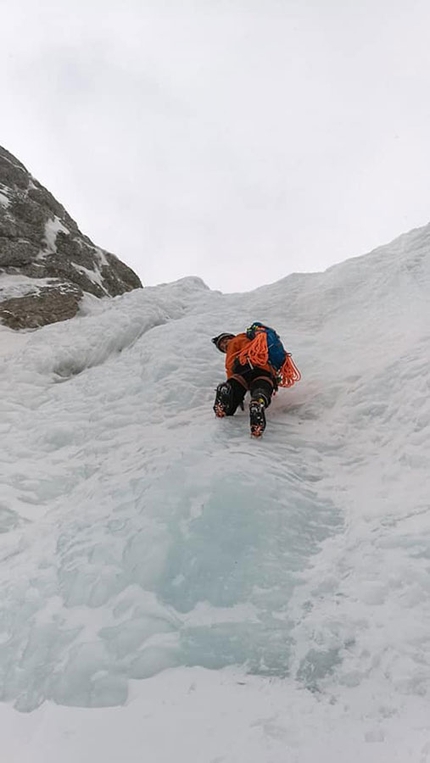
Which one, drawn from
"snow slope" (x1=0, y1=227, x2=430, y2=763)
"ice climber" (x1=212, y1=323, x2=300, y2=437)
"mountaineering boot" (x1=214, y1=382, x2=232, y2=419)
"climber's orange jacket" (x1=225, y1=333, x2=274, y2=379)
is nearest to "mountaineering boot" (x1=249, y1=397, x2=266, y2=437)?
"ice climber" (x1=212, y1=323, x2=300, y2=437)

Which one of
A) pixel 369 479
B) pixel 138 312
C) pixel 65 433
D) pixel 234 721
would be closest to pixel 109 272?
pixel 138 312

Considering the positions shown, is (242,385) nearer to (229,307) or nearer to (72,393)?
(72,393)

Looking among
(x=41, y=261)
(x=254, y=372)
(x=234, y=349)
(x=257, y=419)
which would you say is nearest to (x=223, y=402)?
(x=254, y=372)

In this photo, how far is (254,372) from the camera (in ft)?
20.0

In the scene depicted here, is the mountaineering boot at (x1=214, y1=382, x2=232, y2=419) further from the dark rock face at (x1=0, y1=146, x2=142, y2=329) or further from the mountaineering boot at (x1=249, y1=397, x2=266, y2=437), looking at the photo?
the dark rock face at (x1=0, y1=146, x2=142, y2=329)

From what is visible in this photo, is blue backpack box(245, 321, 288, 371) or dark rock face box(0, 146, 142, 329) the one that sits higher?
dark rock face box(0, 146, 142, 329)

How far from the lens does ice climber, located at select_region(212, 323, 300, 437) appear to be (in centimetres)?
593

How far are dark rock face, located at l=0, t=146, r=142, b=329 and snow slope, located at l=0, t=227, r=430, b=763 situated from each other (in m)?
7.04

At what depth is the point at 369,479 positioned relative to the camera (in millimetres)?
4559

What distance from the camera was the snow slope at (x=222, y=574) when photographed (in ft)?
8.54

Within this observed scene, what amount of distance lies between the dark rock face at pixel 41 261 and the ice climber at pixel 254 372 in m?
7.67

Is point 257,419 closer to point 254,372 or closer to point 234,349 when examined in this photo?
point 254,372

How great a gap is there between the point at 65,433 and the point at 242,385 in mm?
2160

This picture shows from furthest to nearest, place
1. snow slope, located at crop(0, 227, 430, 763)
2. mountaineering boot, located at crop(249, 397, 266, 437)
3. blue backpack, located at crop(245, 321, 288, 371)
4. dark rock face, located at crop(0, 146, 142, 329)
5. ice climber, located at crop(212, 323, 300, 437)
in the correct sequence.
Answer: dark rock face, located at crop(0, 146, 142, 329), blue backpack, located at crop(245, 321, 288, 371), ice climber, located at crop(212, 323, 300, 437), mountaineering boot, located at crop(249, 397, 266, 437), snow slope, located at crop(0, 227, 430, 763)
